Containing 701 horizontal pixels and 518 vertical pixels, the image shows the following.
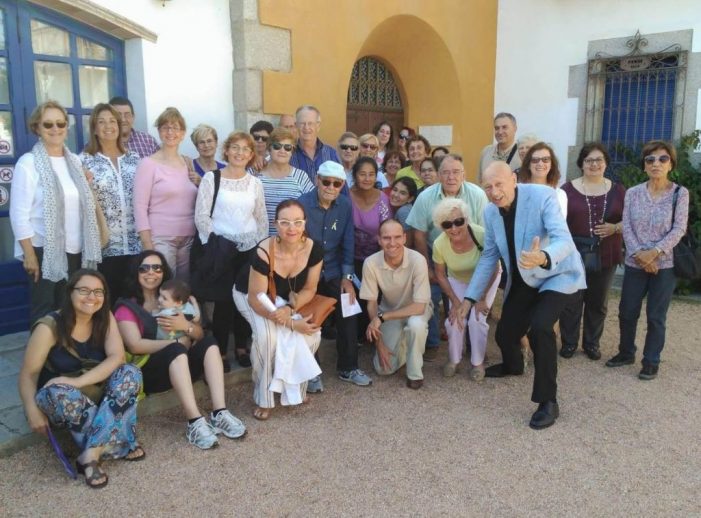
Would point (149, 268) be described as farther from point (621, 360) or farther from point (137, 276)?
point (621, 360)

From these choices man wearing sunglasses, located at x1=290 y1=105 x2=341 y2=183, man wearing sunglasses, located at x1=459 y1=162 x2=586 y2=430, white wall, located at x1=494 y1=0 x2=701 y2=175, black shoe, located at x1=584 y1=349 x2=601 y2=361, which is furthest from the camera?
white wall, located at x1=494 y1=0 x2=701 y2=175

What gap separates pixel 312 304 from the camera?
3.95 meters

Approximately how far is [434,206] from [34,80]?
316 cm

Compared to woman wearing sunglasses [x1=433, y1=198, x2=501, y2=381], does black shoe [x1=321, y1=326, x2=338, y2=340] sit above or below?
below

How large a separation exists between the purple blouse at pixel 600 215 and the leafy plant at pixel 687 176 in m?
2.54

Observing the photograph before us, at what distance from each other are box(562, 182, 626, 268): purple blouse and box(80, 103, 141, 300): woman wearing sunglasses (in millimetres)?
3161

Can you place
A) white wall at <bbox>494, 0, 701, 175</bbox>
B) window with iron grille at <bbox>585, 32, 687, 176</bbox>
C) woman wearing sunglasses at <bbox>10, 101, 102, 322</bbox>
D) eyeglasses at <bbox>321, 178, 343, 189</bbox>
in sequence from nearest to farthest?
woman wearing sunglasses at <bbox>10, 101, 102, 322</bbox> → eyeglasses at <bbox>321, 178, 343, 189</bbox> → window with iron grille at <bbox>585, 32, 687, 176</bbox> → white wall at <bbox>494, 0, 701, 175</bbox>

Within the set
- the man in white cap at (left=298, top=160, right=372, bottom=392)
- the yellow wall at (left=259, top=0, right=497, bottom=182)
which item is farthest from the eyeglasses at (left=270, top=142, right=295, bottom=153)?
the yellow wall at (left=259, top=0, right=497, bottom=182)

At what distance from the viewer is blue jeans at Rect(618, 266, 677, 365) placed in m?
4.38

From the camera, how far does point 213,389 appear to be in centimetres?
354

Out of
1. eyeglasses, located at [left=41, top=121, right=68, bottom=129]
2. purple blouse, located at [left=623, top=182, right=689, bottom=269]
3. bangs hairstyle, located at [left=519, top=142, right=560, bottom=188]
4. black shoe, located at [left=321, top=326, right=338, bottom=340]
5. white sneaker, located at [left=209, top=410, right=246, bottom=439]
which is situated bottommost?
white sneaker, located at [left=209, top=410, right=246, bottom=439]

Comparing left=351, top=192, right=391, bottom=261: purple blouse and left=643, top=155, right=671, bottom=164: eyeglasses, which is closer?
left=643, top=155, right=671, bottom=164: eyeglasses

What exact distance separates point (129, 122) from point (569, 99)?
19.7 feet

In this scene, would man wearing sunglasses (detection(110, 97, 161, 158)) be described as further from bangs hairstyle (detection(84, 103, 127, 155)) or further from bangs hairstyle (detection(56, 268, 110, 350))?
bangs hairstyle (detection(56, 268, 110, 350))
